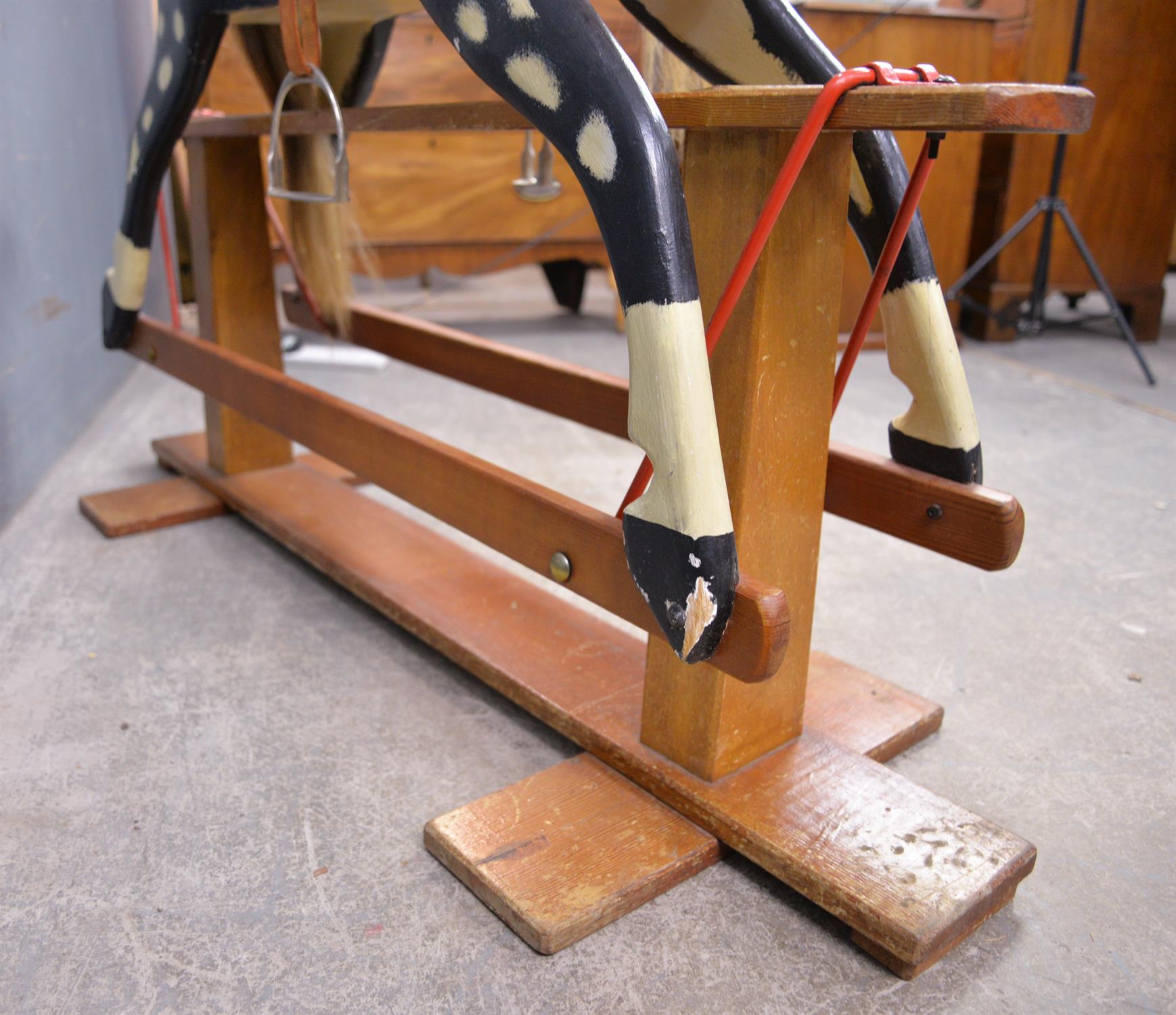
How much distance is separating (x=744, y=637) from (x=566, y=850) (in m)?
0.25

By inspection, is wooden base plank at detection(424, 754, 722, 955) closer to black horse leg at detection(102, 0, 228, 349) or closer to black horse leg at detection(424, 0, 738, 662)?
black horse leg at detection(424, 0, 738, 662)

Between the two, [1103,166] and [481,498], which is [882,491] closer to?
[481,498]

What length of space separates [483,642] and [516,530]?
246 mm

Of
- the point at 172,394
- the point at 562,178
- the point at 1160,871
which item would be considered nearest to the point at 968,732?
the point at 1160,871

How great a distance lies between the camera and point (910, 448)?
2.84 feet

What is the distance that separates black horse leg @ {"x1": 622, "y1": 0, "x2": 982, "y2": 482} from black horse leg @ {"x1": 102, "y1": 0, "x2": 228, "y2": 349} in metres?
0.60

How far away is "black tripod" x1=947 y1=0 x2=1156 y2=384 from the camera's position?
2.43 m

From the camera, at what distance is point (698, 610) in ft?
2.15

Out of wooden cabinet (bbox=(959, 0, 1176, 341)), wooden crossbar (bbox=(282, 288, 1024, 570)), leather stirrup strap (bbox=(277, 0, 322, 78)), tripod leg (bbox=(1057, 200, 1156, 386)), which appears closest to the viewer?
wooden crossbar (bbox=(282, 288, 1024, 570))

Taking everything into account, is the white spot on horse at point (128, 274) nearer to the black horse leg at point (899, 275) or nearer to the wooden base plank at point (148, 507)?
the wooden base plank at point (148, 507)

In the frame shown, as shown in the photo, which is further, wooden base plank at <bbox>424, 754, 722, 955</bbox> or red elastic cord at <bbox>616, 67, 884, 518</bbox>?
wooden base plank at <bbox>424, 754, 722, 955</bbox>

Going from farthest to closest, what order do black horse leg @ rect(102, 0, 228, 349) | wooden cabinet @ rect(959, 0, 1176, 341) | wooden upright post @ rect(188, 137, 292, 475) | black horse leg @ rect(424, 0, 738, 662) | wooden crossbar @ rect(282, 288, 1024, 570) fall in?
wooden cabinet @ rect(959, 0, 1176, 341)
wooden upright post @ rect(188, 137, 292, 475)
black horse leg @ rect(102, 0, 228, 349)
wooden crossbar @ rect(282, 288, 1024, 570)
black horse leg @ rect(424, 0, 738, 662)

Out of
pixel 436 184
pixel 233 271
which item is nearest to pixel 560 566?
pixel 233 271

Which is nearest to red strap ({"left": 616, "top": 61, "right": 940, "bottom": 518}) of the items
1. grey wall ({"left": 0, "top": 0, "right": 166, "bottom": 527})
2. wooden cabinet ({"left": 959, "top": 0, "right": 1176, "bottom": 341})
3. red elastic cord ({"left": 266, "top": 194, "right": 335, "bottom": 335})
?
red elastic cord ({"left": 266, "top": 194, "right": 335, "bottom": 335})
